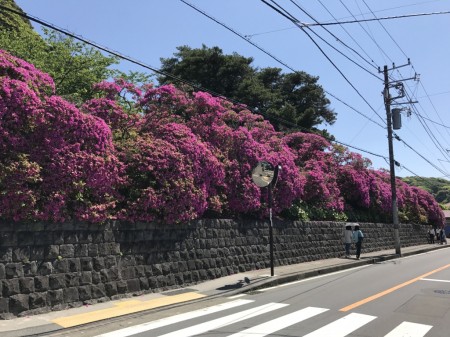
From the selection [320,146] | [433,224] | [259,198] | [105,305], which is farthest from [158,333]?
[433,224]

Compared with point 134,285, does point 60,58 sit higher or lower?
higher

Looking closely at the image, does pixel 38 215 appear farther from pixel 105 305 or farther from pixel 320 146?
pixel 320 146

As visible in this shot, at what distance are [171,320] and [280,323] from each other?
6.89ft

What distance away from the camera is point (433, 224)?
4509 cm

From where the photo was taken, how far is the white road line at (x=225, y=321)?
7.10 m

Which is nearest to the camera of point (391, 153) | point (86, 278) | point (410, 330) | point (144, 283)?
Answer: point (410, 330)

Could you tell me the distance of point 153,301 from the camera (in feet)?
32.6

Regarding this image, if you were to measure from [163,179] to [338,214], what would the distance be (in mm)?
14717

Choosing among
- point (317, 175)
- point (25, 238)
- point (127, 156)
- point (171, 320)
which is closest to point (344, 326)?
point (171, 320)

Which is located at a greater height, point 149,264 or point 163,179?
point 163,179

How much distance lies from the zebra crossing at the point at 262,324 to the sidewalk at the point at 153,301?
1095 millimetres

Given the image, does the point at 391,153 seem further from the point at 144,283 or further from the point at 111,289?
the point at 111,289

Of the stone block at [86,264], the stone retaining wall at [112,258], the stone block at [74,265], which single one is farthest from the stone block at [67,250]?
the stone block at [86,264]

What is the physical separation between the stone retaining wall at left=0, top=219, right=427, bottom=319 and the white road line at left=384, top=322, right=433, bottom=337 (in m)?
6.16
